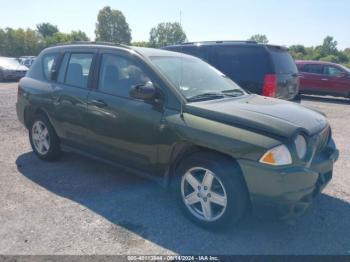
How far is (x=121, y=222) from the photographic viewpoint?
3.56 metres

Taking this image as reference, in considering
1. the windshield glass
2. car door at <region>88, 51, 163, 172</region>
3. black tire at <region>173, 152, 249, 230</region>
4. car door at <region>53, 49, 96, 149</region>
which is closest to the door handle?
car door at <region>88, 51, 163, 172</region>

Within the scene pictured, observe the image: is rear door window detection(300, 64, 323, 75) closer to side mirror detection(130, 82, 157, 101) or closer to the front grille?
the front grille

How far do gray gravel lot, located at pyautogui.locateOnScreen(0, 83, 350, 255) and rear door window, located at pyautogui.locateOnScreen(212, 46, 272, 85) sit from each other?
2.64 m

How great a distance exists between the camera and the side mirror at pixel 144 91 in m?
Answer: 3.58

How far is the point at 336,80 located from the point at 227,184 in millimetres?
12910

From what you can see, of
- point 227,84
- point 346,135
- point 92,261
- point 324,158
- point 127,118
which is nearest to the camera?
point 92,261

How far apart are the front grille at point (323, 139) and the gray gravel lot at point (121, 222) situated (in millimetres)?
757

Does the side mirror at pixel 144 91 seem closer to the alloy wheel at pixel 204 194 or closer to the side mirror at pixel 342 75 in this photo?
the alloy wheel at pixel 204 194

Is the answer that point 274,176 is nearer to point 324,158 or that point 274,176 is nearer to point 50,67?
point 324,158

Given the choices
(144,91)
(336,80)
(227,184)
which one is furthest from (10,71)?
(227,184)

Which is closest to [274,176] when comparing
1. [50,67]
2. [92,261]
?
[92,261]

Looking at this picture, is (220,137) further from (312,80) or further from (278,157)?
(312,80)

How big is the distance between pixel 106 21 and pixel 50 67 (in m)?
98.2

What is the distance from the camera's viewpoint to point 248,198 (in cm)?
318
